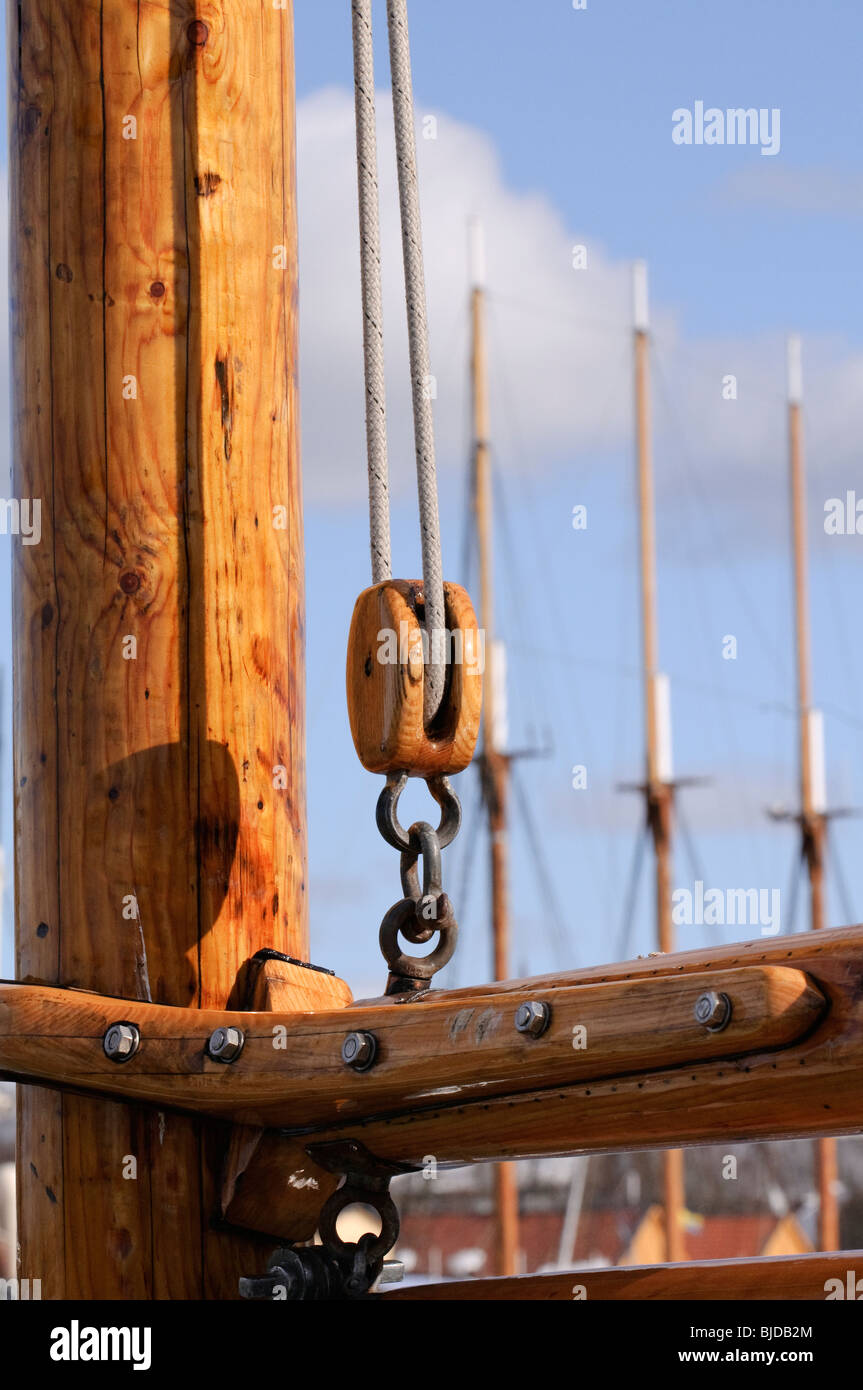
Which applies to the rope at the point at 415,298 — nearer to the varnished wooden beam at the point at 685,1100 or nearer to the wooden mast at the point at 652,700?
the varnished wooden beam at the point at 685,1100

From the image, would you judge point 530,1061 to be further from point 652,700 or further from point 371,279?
point 652,700

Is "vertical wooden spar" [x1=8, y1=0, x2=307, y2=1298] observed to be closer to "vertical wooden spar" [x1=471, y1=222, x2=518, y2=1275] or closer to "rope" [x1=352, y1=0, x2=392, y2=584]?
"rope" [x1=352, y1=0, x2=392, y2=584]

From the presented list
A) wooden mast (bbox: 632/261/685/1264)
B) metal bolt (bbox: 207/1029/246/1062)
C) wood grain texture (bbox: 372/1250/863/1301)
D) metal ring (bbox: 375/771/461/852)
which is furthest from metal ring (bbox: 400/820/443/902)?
wooden mast (bbox: 632/261/685/1264)

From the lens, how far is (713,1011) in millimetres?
1860

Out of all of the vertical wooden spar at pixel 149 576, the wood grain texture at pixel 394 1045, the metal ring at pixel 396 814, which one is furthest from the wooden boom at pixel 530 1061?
the metal ring at pixel 396 814

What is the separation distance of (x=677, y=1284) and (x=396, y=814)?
0.63 meters

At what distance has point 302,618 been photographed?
8.54 ft

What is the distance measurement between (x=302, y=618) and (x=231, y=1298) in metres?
0.89

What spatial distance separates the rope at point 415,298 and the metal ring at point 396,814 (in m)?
0.09

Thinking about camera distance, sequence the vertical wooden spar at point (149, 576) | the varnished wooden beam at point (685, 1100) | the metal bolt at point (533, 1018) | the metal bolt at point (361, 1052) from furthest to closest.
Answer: the vertical wooden spar at point (149, 576)
the metal bolt at point (361, 1052)
the metal bolt at point (533, 1018)
the varnished wooden beam at point (685, 1100)

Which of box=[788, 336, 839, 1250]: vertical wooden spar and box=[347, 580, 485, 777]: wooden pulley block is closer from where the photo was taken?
box=[347, 580, 485, 777]: wooden pulley block

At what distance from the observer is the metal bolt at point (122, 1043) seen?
2.25 meters

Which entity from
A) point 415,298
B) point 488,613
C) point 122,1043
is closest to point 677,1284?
point 122,1043

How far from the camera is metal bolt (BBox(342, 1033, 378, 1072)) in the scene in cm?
212
